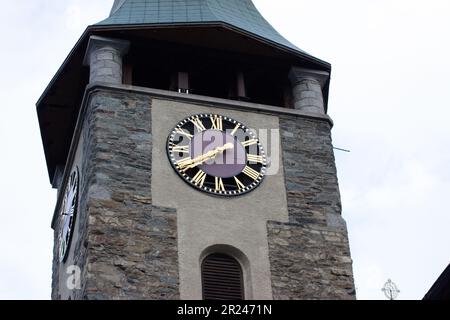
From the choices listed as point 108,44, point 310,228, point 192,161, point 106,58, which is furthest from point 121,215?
point 108,44

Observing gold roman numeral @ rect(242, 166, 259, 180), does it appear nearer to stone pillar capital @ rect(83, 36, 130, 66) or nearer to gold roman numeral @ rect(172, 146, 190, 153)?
gold roman numeral @ rect(172, 146, 190, 153)

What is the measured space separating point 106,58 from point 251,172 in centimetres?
327

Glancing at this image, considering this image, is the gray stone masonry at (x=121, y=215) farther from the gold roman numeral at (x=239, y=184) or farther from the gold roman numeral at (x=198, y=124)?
the gold roman numeral at (x=239, y=184)

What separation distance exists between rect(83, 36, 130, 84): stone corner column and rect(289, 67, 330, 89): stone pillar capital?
2991mm

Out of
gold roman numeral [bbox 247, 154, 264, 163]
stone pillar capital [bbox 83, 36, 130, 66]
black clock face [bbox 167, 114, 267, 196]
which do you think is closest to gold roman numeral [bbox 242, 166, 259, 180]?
black clock face [bbox 167, 114, 267, 196]

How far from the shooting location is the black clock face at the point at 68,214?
78.2ft

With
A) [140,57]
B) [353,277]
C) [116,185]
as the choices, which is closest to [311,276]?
[353,277]

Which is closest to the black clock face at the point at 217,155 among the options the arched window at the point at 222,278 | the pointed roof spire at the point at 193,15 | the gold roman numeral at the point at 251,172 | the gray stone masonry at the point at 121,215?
the gold roman numeral at the point at 251,172

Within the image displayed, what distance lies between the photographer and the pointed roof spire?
25000 millimetres

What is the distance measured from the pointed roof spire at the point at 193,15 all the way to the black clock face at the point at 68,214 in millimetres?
2813

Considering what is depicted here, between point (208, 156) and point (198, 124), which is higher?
point (198, 124)

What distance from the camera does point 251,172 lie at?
2347cm

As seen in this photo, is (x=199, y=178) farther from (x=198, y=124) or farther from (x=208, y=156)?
(x=198, y=124)
